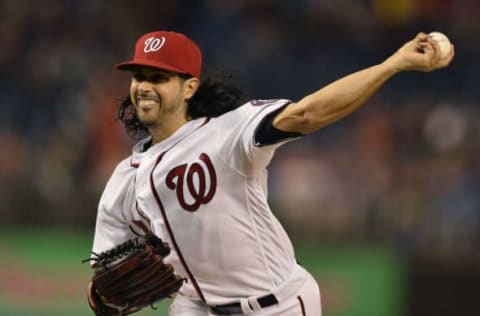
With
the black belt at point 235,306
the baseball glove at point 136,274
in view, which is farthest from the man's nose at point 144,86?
the black belt at point 235,306

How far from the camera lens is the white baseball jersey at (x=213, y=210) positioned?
3.95 m

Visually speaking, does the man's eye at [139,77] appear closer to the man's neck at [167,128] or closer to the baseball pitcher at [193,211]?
the baseball pitcher at [193,211]

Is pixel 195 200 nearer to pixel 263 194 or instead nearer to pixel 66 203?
pixel 263 194

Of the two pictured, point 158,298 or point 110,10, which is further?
point 110,10

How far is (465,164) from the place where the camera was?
25.3 ft

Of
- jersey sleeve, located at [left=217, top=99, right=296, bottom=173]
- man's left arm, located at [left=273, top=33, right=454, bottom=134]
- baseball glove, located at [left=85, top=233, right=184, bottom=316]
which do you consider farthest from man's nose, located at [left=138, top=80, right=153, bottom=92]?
man's left arm, located at [left=273, top=33, right=454, bottom=134]

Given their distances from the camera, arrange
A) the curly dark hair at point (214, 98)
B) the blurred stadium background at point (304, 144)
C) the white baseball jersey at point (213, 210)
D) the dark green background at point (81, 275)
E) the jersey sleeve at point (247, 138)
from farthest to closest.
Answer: the blurred stadium background at point (304, 144), the dark green background at point (81, 275), the curly dark hair at point (214, 98), the white baseball jersey at point (213, 210), the jersey sleeve at point (247, 138)

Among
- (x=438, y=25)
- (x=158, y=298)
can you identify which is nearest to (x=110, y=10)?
(x=438, y=25)

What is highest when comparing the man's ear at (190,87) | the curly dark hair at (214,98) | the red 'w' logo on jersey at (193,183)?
the man's ear at (190,87)

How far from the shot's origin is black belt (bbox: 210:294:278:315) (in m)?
4.09

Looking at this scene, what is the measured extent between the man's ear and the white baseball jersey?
0.11 m

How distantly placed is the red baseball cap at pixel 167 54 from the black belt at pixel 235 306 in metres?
0.88

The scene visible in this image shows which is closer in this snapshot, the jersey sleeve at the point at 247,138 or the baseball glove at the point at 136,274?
the jersey sleeve at the point at 247,138

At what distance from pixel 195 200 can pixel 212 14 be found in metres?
6.75
